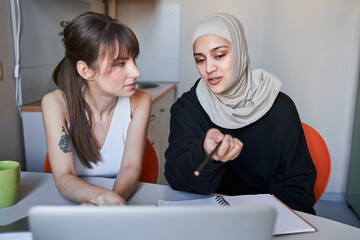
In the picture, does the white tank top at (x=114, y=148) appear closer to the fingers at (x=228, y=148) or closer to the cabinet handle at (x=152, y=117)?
the fingers at (x=228, y=148)

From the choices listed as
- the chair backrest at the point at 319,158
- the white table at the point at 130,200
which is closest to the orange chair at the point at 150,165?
the white table at the point at 130,200

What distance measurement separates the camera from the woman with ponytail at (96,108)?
1.09 metres

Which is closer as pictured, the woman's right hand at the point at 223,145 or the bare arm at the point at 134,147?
the woman's right hand at the point at 223,145

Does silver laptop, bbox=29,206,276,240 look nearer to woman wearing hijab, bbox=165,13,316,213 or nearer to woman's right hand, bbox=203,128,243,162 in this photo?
woman's right hand, bbox=203,128,243,162

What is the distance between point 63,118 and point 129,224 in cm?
81

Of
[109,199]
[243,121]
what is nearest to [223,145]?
[109,199]

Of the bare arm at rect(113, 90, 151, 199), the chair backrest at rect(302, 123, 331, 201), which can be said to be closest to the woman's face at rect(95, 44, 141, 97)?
the bare arm at rect(113, 90, 151, 199)

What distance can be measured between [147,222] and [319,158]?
3.25ft

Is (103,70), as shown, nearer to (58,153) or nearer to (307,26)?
(58,153)

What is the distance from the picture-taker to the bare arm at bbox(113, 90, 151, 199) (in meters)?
0.96

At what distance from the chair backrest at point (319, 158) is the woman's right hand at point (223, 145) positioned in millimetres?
577

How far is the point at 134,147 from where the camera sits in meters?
1.17

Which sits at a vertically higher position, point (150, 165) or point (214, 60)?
point (214, 60)

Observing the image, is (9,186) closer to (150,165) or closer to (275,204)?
(150,165)
